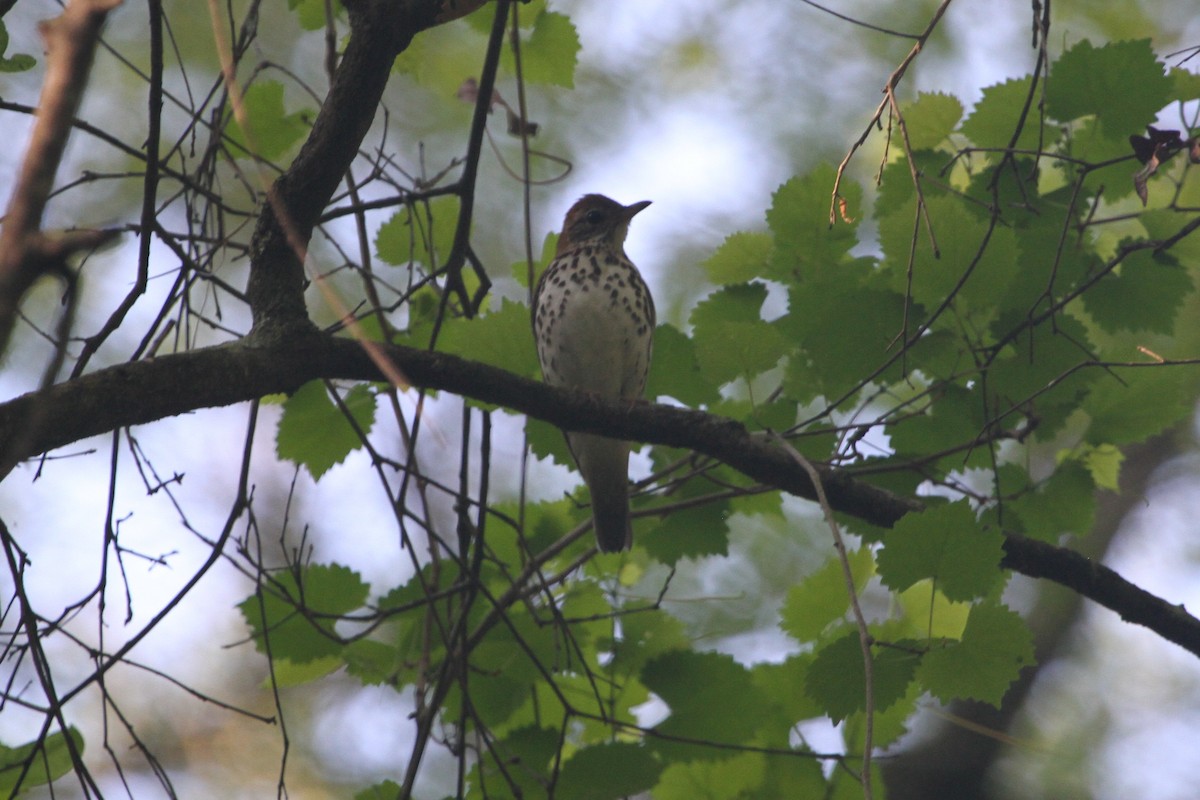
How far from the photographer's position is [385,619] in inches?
134

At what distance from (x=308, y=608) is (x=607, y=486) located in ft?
3.84

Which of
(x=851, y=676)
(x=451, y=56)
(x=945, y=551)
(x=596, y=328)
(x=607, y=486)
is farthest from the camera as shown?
(x=451, y=56)

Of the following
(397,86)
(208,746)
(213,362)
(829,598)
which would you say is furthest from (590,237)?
(208,746)

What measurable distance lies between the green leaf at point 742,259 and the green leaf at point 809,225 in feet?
0.21

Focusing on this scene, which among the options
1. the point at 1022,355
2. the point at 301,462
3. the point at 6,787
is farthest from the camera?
the point at 301,462

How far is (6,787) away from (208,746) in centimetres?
521

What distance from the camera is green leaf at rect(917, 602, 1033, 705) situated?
8.14 ft

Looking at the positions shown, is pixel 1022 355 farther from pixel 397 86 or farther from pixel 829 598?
pixel 397 86

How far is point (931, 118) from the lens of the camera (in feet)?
12.3

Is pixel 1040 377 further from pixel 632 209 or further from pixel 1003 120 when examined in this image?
pixel 632 209

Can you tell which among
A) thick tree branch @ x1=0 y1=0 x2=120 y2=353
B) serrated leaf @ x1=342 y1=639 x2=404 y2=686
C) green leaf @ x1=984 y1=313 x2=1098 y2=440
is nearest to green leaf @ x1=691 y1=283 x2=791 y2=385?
green leaf @ x1=984 y1=313 x2=1098 y2=440

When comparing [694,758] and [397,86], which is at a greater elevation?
[397,86]

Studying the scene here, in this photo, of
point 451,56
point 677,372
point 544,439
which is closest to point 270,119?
point 544,439

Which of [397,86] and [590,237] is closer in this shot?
[590,237]
